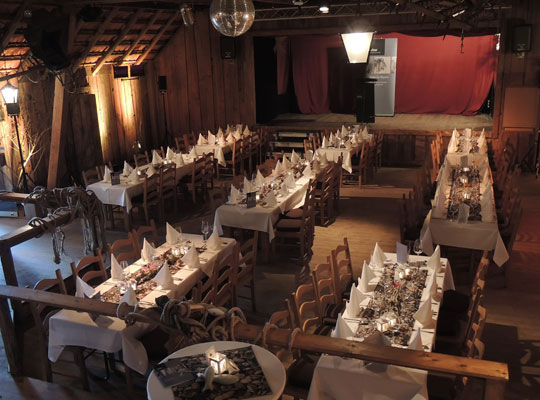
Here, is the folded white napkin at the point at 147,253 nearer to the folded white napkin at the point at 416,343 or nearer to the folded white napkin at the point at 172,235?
the folded white napkin at the point at 172,235

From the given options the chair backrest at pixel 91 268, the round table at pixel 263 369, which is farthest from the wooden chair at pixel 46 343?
the round table at pixel 263 369

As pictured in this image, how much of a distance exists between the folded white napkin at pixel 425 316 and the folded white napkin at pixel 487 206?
2716mm

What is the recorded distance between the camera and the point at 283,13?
43.1 feet

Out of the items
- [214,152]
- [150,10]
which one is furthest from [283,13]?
[214,152]

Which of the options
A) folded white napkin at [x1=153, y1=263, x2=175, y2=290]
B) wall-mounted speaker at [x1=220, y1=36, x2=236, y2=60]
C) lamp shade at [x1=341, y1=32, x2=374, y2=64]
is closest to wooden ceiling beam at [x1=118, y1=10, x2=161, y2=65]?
wall-mounted speaker at [x1=220, y1=36, x2=236, y2=60]

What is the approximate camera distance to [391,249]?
25.3 feet

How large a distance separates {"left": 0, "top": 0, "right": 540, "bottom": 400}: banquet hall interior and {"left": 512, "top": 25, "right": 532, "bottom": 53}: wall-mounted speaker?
0.03m

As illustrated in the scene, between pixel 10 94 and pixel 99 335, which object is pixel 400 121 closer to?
pixel 10 94

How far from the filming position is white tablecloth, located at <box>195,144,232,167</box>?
11805 millimetres

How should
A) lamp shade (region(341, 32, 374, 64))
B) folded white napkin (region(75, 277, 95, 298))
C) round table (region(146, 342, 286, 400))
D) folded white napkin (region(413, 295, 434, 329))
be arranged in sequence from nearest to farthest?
round table (region(146, 342, 286, 400))
folded white napkin (region(413, 295, 434, 329))
folded white napkin (region(75, 277, 95, 298))
lamp shade (region(341, 32, 374, 64))

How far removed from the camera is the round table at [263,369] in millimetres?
2675

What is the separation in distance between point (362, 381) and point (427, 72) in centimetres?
1443

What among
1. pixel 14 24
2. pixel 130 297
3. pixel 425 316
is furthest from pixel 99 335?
pixel 14 24

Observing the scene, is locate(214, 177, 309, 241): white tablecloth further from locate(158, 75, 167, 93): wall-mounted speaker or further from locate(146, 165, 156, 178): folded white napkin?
locate(158, 75, 167, 93): wall-mounted speaker
